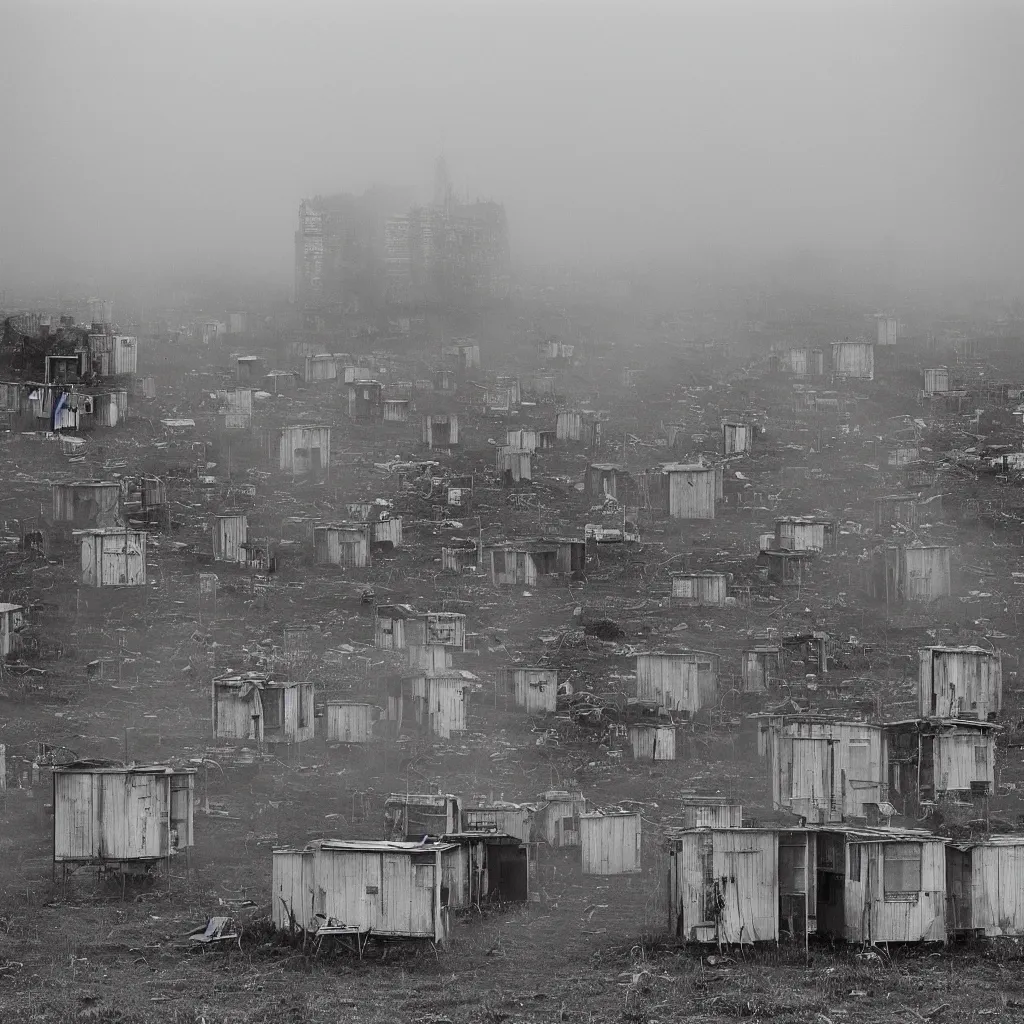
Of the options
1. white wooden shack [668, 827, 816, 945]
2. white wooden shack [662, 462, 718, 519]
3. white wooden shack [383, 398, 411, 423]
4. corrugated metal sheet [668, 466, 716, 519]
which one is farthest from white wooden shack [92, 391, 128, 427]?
white wooden shack [668, 827, 816, 945]

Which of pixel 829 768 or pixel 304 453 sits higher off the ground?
pixel 304 453

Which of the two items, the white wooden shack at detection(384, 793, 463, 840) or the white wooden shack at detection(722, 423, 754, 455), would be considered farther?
the white wooden shack at detection(722, 423, 754, 455)

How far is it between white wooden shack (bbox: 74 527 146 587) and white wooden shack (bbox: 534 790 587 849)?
61.3 ft

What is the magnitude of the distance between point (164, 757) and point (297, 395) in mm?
39136

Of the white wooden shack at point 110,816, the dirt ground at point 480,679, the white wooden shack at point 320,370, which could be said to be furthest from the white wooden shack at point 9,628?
the white wooden shack at point 320,370

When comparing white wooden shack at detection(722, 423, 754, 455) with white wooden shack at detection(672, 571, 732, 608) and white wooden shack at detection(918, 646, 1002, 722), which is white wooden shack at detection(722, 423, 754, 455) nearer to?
white wooden shack at detection(672, 571, 732, 608)

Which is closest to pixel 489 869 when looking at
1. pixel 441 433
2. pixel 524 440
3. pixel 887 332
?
pixel 524 440

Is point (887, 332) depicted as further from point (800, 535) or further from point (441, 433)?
point (800, 535)

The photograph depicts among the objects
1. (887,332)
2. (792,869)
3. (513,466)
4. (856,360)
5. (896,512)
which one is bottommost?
(792,869)

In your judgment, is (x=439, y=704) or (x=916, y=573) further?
(x=916, y=573)

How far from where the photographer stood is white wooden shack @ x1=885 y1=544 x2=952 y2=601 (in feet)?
140

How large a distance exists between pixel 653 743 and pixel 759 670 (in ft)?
15.8

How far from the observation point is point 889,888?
2112cm

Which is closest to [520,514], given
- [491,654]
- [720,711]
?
[491,654]
